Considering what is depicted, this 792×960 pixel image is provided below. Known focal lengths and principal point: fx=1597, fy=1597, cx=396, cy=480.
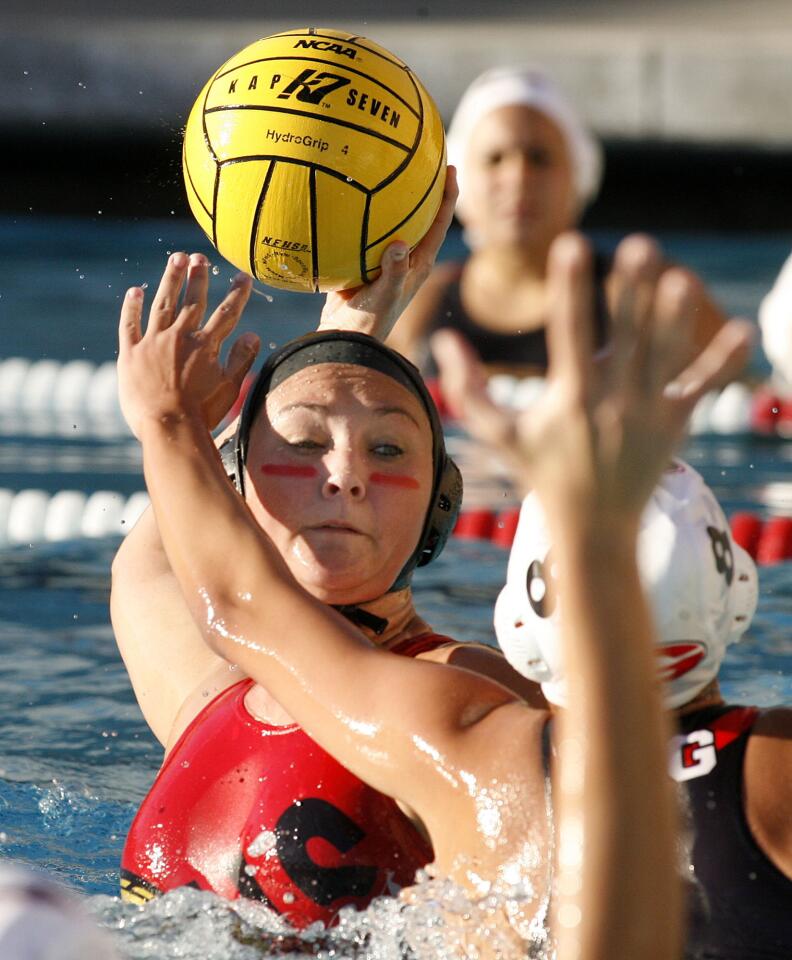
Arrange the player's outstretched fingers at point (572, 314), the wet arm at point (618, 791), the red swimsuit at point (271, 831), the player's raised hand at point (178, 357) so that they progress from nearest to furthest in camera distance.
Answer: the player's outstretched fingers at point (572, 314)
the wet arm at point (618, 791)
the red swimsuit at point (271, 831)
the player's raised hand at point (178, 357)

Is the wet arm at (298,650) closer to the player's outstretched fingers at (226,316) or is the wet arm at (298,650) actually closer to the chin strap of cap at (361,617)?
the player's outstretched fingers at (226,316)

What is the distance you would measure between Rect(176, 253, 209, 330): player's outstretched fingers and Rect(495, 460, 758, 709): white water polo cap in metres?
0.70

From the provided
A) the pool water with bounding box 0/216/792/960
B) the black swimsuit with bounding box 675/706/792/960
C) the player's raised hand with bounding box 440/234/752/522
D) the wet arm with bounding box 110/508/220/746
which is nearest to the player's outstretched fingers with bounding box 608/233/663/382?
the player's raised hand with bounding box 440/234/752/522

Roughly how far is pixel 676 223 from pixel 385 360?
799cm

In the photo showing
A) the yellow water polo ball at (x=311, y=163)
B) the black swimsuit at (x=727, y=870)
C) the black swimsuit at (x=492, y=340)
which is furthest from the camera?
the black swimsuit at (x=492, y=340)

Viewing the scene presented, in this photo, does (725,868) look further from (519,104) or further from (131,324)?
(519,104)

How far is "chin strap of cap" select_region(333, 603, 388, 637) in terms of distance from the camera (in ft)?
7.43

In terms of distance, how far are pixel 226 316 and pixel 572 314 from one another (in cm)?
114

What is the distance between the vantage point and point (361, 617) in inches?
89.4

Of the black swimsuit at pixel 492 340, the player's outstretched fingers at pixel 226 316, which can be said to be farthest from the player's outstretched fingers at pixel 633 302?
the black swimsuit at pixel 492 340

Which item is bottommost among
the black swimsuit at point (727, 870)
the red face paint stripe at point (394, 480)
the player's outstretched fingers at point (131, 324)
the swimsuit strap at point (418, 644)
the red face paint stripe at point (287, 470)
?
the swimsuit strap at point (418, 644)

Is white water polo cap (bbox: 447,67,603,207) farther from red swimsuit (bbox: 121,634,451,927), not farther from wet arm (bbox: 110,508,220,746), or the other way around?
red swimsuit (bbox: 121,634,451,927)

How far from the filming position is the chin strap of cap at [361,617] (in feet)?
7.43

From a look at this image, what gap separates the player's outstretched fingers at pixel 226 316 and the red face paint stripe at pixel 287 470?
194 millimetres
